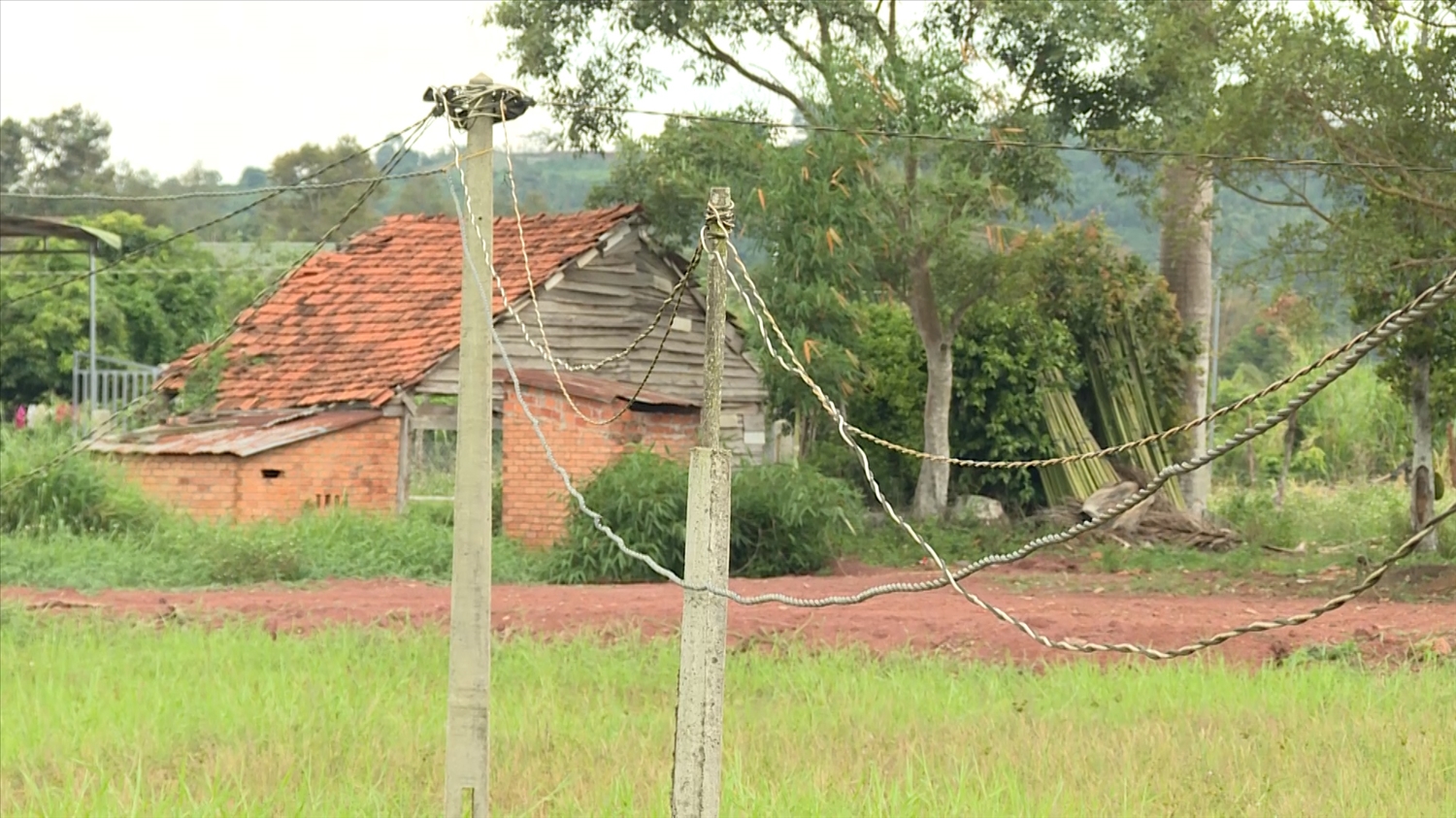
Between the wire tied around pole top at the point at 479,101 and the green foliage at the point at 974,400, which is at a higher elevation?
the wire tied around pole top at the point at 479,101

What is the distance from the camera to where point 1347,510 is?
23828 millimetres

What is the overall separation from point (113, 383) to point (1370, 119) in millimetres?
24846

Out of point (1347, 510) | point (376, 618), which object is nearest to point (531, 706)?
point (376, 618)

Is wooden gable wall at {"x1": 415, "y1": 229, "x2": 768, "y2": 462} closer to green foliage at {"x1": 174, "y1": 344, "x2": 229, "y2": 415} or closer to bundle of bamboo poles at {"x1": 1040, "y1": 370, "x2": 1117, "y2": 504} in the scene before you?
green foliage at {"x1": 174, "y1": 344, "x2": 229, "y2": 415}

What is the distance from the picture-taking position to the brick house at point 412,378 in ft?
63.1

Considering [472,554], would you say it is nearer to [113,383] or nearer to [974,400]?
[974,400]

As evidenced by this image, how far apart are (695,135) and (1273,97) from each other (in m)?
8.95

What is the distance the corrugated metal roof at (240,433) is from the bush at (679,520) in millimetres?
3267

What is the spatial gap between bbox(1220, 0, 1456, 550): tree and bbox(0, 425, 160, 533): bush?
11564 millimetres

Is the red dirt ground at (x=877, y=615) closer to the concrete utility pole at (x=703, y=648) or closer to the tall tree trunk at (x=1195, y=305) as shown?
the concrete utility pole at (x=703, y=648)

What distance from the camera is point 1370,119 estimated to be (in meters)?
15.1

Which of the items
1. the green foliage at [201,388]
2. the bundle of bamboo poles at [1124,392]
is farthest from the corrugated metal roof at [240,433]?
the bundle of bamboo poles at [1124,392]

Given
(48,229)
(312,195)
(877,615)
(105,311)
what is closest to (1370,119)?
(877,615)

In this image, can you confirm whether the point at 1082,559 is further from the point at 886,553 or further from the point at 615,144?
the point at 615,144
